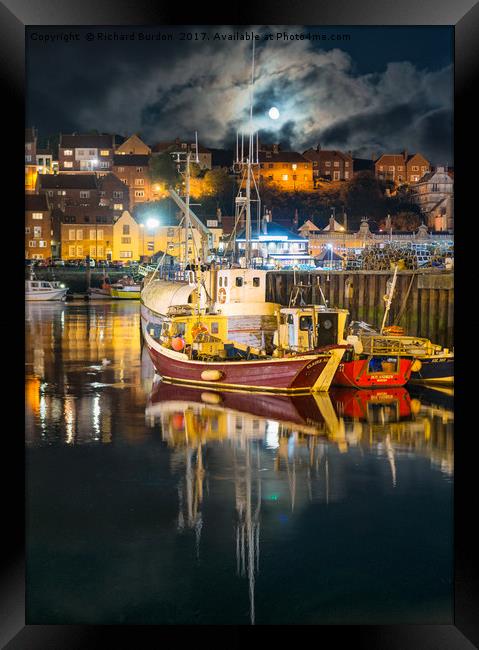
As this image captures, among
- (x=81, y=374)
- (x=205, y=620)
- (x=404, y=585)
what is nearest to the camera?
(x=205, y=620)

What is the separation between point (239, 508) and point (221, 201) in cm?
4028

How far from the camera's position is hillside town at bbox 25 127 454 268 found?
40656 mm

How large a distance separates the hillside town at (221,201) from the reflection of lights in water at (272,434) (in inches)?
751

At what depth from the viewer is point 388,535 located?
26.6 feet

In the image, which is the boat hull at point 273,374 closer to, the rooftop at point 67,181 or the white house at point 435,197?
the white house at point 435,197

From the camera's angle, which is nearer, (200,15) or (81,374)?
(200,15)

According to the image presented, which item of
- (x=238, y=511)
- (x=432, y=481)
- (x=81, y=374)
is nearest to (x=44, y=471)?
(x=238, y=511)

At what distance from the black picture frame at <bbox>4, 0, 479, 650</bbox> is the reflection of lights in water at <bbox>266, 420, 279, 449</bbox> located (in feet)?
21.3

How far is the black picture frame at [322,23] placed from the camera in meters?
5.10

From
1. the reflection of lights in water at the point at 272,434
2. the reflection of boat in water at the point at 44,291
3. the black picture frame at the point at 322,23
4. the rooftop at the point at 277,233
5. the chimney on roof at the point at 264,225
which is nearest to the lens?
the black picture frame at the point at 322,23

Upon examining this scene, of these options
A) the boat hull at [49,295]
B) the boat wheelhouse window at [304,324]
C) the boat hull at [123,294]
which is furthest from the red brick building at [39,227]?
the boat wheelhouse window at [304,324]

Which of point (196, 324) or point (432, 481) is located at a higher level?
point (196, 324)
